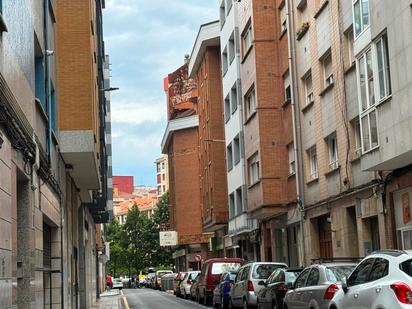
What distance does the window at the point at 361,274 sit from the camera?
10625 millimetres

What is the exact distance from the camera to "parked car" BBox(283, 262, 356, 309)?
1284 centimetres

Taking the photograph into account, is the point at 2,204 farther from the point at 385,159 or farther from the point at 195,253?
the point at 195,253

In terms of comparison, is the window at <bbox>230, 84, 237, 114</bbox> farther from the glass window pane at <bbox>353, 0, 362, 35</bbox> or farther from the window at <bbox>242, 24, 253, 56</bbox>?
the glass window pane at <bbox>353, 0, 362, 35</bbox>

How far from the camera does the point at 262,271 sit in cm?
2130

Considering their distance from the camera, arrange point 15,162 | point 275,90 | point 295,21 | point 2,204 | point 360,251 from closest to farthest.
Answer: point 2,204
point 15,162
point 360,251
point 295,21
point 275,90

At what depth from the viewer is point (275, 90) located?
30.7m

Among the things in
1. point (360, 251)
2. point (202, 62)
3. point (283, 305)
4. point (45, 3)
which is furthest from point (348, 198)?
point (202, 62)

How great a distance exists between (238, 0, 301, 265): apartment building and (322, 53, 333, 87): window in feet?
14.3

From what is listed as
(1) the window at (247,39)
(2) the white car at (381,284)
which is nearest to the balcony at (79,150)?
(2) the white car at (381,284)

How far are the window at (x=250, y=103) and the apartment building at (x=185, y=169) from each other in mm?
33747

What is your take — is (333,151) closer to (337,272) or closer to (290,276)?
(290,276)

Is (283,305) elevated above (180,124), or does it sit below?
below

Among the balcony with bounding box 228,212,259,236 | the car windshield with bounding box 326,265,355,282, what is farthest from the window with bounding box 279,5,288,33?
the car windshield with bounding box 326,265,355,282

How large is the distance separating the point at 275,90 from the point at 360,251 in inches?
431
